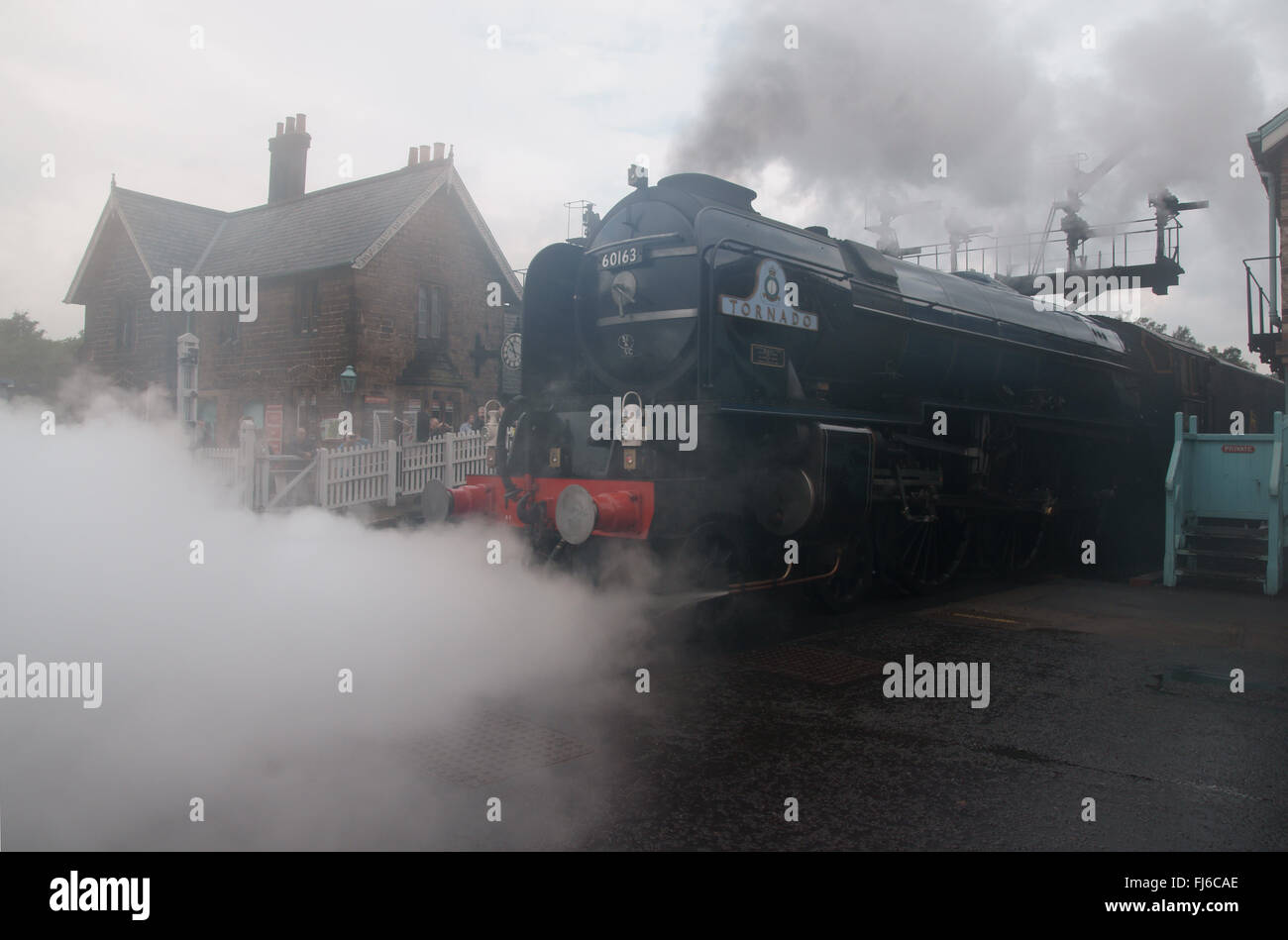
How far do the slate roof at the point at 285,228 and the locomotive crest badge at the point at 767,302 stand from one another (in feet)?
49.1

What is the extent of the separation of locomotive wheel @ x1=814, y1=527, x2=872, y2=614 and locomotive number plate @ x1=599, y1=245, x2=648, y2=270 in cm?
298

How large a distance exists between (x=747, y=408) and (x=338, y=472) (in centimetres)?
843

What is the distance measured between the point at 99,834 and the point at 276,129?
25.8 metres

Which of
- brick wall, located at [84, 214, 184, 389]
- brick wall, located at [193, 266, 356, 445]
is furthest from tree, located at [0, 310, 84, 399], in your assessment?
brick wall, located at [193, 266, 356, 445]

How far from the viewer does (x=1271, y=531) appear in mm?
9539

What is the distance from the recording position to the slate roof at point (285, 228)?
21000mm

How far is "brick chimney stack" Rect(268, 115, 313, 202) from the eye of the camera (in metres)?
24.9

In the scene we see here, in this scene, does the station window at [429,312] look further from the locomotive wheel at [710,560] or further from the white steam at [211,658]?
the white steam at [211,658]

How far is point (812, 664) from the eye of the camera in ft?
20.5

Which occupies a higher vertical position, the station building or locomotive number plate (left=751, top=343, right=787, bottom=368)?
the station building

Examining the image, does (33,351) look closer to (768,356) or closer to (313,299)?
(313,299)

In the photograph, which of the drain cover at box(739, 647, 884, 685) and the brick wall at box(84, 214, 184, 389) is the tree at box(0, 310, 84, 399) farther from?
the drain cover at box(739, 647, 884, 685)

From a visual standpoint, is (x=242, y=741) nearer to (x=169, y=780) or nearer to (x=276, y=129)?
(x=169, y=780)
